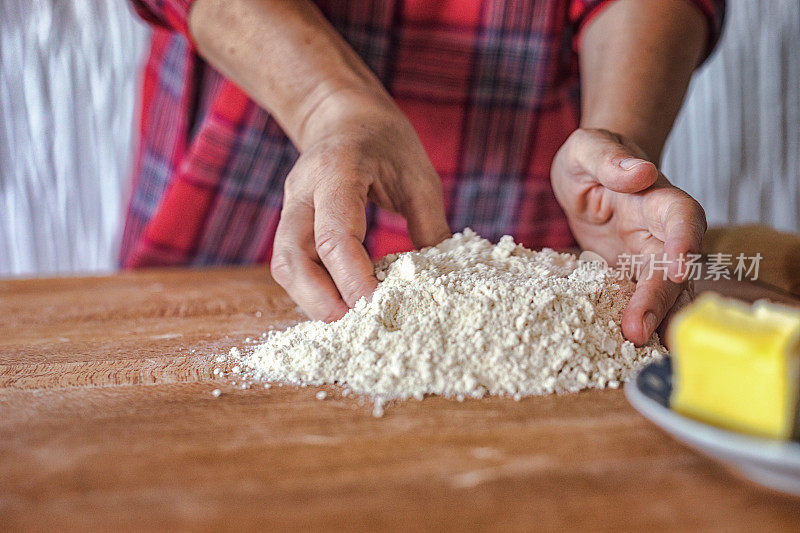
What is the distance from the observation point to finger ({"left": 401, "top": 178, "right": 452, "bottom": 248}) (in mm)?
672

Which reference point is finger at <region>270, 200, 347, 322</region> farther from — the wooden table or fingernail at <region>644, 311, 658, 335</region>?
fingernail at <region>644, 311, 658, 335</region>

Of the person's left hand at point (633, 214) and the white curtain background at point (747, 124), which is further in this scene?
the white curtain background at point (747, 124)

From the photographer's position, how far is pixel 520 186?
1039 millimetres

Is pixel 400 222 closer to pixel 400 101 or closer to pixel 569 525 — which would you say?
pixel 400 101

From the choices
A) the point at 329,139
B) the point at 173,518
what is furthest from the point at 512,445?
the point at 329,139

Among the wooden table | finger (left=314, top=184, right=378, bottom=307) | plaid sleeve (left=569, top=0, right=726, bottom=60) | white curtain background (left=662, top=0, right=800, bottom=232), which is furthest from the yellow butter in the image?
white curtain background (left=662, top=0, right=800, bottom=232)

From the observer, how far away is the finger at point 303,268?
23.2 inches

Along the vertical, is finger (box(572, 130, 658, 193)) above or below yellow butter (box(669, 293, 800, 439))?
above

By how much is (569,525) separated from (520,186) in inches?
31.5

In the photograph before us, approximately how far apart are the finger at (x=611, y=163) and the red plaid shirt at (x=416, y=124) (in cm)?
32

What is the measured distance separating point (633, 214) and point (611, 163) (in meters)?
0.09

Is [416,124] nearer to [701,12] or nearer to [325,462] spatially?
[701,12]

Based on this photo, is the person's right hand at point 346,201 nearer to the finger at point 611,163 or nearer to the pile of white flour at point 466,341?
the pile of white flour at point 466,341

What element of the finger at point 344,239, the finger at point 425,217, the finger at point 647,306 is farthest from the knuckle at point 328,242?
the finger at point 647,306
